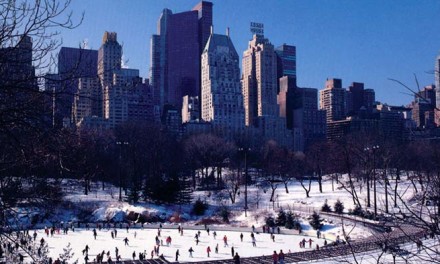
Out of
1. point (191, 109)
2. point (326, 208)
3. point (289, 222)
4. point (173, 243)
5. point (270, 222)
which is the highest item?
point (191, 109)

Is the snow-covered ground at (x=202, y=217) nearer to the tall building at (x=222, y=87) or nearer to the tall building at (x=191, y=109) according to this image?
the tall building at (x=222, y=87)

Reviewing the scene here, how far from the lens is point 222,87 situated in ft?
566

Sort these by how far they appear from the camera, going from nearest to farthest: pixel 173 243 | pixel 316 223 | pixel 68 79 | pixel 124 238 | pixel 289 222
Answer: pixel 68 79, pixel 173 243, pixel 124 238, pixel 316 223, pixel 289 222

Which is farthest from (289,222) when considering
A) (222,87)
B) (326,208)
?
(222,87)

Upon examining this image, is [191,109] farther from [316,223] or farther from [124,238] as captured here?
[124,238]

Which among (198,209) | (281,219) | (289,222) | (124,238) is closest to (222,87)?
(198,209)

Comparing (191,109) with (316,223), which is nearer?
(316,223)

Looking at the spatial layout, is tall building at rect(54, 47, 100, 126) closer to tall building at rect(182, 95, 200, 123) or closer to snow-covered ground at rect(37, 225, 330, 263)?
snow-covered ground at rect(37, 225, 330, 263)

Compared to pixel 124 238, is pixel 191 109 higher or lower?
higher

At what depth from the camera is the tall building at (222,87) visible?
16788 cm

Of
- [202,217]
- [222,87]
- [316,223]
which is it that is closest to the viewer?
[316,223]

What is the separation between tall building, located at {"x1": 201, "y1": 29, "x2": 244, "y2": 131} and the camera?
168 m

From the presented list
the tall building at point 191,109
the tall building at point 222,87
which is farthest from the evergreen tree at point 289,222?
the tall building at point 191,109

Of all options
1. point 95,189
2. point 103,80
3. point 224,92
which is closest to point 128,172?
point 95,189
